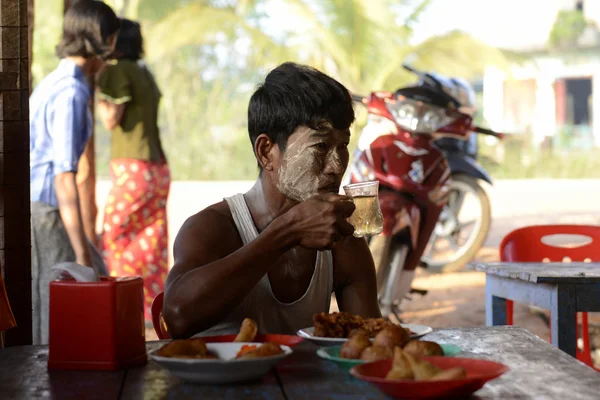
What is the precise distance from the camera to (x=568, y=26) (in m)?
8.53

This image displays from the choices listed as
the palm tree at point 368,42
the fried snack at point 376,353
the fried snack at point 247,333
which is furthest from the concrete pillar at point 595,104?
the fried snack at point 376,353

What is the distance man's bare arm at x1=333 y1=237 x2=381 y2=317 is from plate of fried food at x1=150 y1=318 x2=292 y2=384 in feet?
2.42

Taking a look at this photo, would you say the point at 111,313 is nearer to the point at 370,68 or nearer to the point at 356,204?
the point at 356,204

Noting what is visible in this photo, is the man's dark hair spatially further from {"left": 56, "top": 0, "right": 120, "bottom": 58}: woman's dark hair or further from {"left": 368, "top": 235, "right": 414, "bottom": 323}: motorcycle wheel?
{"left": 368, "top": 235, "right": 414, "bottom": 323}: motorcycle wheel

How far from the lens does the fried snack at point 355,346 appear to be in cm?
156

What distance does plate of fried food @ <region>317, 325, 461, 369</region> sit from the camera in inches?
60.1

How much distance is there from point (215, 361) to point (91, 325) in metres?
0.31

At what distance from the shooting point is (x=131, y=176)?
5.48 m

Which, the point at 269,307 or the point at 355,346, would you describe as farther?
the point at 269,307

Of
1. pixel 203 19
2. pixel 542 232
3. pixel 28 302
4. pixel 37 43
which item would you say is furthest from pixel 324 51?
pixel 28 302

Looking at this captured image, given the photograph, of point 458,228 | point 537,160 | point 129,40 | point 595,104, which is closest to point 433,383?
point 129,40

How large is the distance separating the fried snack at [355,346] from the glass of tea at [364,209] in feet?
1.36

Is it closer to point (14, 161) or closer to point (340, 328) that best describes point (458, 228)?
point (14, 161)

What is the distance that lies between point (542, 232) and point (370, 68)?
444 centimetres
